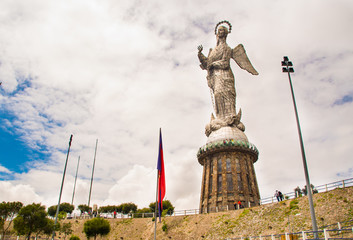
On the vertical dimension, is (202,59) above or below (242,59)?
above

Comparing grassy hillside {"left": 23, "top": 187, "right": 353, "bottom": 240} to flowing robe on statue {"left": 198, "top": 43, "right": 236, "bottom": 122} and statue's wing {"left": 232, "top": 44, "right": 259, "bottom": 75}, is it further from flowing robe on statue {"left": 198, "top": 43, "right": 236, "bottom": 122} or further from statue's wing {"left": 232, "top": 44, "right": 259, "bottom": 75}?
statue's wing {"left": 232, "top": 44, "right": 259, "bottom": 75}

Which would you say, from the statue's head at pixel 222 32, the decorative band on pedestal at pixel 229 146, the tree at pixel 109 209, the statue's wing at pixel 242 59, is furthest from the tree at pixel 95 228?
the statue's head at pixel 222 32

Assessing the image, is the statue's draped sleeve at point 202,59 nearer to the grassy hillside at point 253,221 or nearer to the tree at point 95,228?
the grassy hillside at point 253,221

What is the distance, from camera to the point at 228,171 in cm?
4762

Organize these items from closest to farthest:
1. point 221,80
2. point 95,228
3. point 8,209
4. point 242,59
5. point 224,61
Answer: point 8,209
point 95,228
point 221,80
point 224,61
point 242,59

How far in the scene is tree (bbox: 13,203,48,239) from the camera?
3256 centimetres

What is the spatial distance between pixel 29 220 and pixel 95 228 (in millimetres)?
11654

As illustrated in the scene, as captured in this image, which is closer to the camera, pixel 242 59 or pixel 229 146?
pixel 229 146

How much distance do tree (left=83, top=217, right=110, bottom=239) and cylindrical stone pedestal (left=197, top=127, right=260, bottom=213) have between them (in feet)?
51.2

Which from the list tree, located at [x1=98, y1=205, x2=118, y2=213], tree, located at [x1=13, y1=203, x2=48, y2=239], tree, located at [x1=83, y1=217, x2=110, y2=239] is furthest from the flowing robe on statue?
tree, located at [x1=98, y1=205, x2=118, y2=213]

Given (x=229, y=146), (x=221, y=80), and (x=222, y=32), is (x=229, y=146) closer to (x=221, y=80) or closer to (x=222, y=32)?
(x=221, y=80)

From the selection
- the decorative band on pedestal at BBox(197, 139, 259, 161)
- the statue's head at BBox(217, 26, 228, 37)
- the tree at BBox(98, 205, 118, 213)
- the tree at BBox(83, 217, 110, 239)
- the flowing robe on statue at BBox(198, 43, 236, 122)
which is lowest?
the tree at BBox(83, 217, 110, 239)

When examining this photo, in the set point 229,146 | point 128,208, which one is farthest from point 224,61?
point 128,208

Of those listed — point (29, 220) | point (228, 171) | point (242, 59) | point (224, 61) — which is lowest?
point (29, 220)
